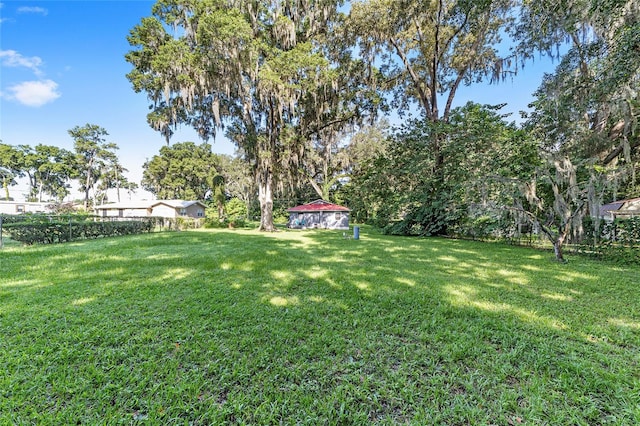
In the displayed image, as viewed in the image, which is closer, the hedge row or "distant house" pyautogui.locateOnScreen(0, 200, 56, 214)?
the hedge row

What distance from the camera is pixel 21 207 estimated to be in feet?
93.5

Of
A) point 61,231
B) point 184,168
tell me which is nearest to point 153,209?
point 184,168

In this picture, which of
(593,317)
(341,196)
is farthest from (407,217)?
(341,196)

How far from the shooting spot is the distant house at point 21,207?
26734mm

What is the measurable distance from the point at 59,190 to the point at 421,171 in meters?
Answer: 54.6

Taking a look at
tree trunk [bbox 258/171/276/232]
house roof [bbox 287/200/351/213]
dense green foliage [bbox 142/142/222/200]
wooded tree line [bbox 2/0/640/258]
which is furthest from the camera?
dense green foliage [bbox 142/142/222/200]

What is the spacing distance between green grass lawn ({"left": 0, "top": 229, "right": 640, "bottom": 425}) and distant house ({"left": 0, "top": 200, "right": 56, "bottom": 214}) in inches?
1365

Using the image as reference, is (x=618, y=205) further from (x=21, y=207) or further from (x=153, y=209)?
(x=21, y=207)

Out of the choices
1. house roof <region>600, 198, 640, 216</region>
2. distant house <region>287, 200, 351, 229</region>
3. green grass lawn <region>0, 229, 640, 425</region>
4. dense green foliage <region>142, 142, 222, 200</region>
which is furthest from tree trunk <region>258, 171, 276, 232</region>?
dense green foliage <region>142, 142, 222, 200</region>

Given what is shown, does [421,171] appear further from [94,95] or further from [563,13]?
[94,95]

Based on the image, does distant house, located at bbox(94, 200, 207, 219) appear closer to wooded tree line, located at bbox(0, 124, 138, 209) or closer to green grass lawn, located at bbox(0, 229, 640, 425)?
wooded tree line, located at bbox(0, 124, 138, 209)

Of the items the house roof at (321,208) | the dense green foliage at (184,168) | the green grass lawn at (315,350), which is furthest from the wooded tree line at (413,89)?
the dense green foliage at (184,168)

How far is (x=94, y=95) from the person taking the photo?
11.8 m

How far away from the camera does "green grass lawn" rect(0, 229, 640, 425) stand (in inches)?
60.6
